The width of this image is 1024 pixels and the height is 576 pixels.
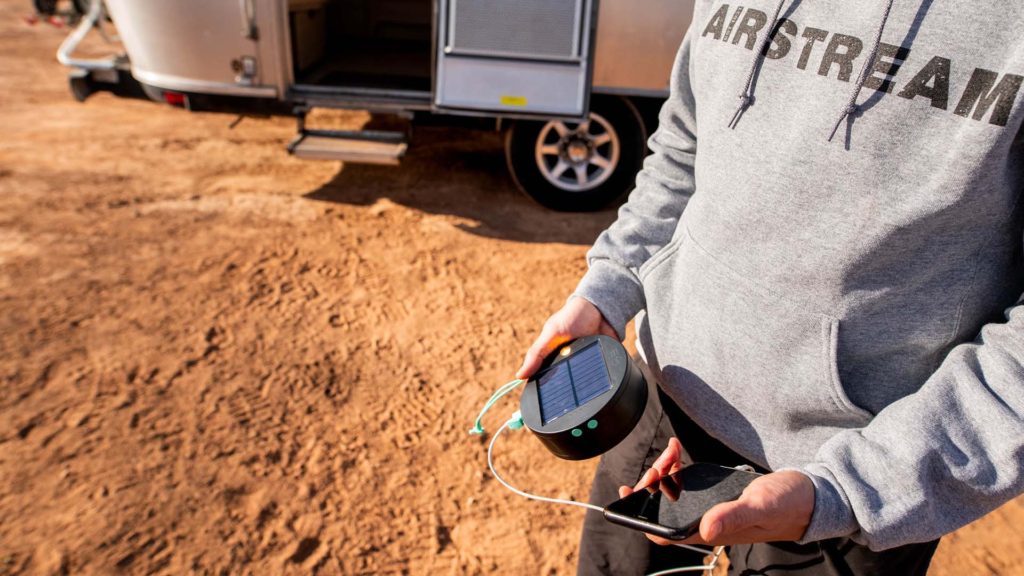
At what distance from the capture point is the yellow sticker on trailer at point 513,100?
4.69m

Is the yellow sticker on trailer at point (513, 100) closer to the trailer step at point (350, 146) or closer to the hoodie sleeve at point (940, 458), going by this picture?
the trailer step at point (350, 146)

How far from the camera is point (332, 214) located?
196 inches

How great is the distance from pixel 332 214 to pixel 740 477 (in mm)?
4183

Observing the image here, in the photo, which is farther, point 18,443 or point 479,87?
point 479,87

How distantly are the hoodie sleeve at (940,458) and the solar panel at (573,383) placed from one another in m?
0.42

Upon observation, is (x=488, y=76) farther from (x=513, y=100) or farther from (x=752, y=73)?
(x=752, y=73)

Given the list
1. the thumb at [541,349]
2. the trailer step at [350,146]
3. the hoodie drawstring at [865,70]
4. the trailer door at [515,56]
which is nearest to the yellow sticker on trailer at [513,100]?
the trailer door at [515,56]

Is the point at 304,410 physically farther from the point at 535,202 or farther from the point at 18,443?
the point at 535,202

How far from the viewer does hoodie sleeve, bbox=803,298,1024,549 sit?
1.01 metres

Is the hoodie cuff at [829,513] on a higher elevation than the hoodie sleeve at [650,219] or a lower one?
lower

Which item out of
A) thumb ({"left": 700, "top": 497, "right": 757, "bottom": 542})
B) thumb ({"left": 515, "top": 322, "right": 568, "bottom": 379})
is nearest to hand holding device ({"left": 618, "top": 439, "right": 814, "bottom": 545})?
thumb ({"left": 700, "top": 497, "right": 757, "bottom": 542})

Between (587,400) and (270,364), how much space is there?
8.13ft

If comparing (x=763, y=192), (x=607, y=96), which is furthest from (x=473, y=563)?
(x=607, y=96)

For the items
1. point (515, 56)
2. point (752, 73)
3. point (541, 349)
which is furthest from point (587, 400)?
point (515, 56)
